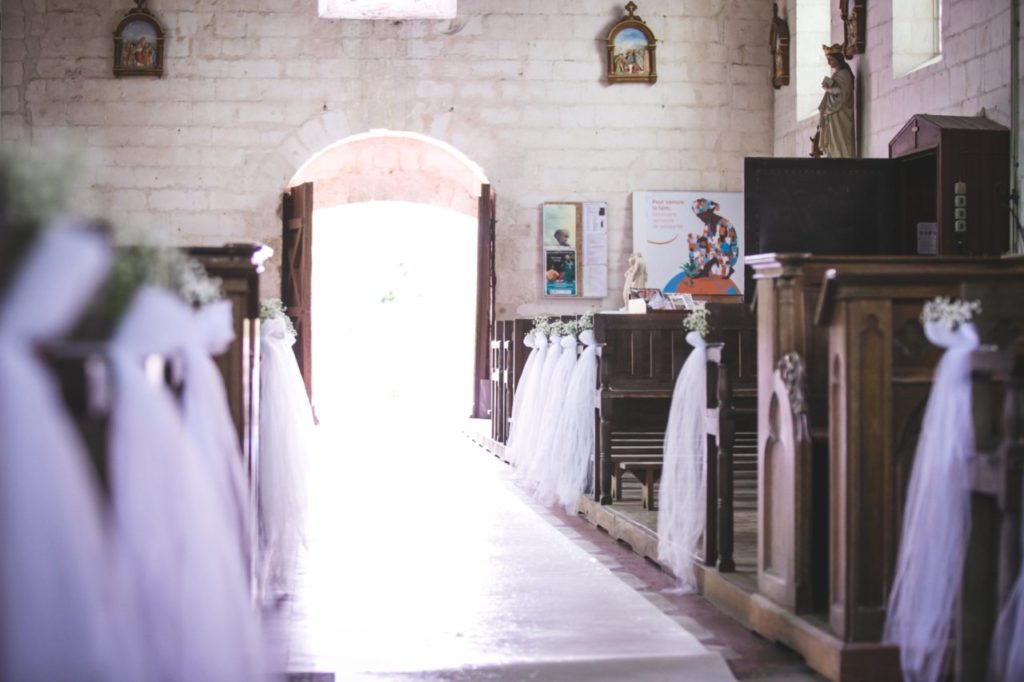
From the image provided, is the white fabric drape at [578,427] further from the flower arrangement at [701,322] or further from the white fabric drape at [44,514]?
the white fabric drape at [44,514]

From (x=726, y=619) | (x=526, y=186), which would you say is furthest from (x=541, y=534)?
(x=526, y=186)

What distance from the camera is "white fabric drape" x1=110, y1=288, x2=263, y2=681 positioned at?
80.4 inches

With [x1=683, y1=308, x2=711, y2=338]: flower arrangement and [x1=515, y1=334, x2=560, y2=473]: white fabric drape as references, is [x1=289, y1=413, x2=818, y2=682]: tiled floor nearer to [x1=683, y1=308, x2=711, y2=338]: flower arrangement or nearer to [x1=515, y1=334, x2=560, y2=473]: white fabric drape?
[x1=515, y1=334, x2=560, y2=473]: white fabric drape

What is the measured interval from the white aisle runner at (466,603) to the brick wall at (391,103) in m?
5.20

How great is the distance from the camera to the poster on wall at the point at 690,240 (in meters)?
12.5

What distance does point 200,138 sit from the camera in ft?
40.5

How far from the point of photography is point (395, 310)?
59.3 feet

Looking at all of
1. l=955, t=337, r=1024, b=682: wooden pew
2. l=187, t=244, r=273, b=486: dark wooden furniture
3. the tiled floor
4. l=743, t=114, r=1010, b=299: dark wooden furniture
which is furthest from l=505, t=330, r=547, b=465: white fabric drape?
l=955, t=337, r=1024, b=682: wooden pew

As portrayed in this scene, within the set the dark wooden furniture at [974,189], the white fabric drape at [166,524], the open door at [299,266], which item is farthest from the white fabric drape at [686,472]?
the open door at [299,266]

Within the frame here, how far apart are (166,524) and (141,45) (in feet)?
36.4

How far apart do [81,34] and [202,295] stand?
10387 mm

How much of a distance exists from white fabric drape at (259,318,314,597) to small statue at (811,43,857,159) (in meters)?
6.80

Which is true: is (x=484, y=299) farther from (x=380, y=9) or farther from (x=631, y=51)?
(x=380, y=9)

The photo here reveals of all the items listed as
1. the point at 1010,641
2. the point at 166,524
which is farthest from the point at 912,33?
the point at 166,524
